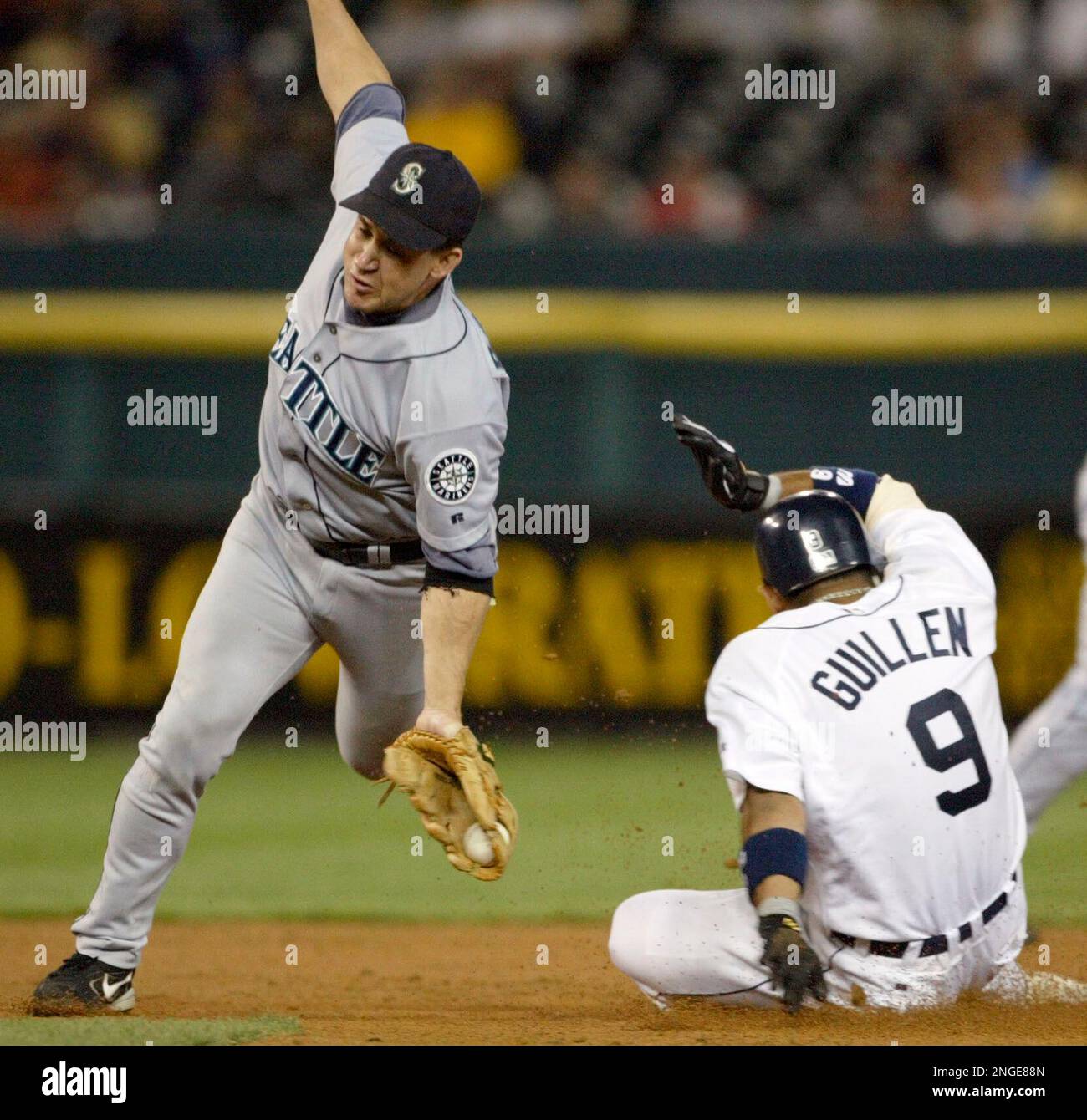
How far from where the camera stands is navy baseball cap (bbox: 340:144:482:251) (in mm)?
4148

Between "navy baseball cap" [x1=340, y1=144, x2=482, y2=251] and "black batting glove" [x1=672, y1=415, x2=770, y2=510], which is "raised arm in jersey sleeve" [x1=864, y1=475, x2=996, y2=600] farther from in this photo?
"navy baseball cap" [x1=340, y1=144, x2=482, y2=251]

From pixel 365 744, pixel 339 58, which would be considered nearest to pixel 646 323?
pixel 339 58

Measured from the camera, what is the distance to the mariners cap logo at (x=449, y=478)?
4164 mm

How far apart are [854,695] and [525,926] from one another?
2553mm

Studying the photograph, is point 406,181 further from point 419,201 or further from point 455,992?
point 455,992

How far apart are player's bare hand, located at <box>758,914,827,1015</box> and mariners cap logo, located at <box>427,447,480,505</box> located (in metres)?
1.17

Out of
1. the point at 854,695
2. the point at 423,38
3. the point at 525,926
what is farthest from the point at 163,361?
the point at 854,695

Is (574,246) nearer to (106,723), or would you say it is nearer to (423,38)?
(423,38)

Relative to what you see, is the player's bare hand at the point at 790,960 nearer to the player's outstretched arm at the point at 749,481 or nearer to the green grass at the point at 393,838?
the player's outstretched arm at the point at 749,481

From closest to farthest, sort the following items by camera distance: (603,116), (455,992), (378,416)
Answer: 1. (378,416)
2. (455,992)
3. (603,116)

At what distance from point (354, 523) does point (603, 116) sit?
6946 millimetres

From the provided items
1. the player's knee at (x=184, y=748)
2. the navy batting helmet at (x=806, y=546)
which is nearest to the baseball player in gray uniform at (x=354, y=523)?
the player's knee at (x=184, y=748)

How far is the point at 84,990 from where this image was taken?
4.36 meters

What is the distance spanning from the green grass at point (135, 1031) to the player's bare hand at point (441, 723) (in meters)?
0.73
